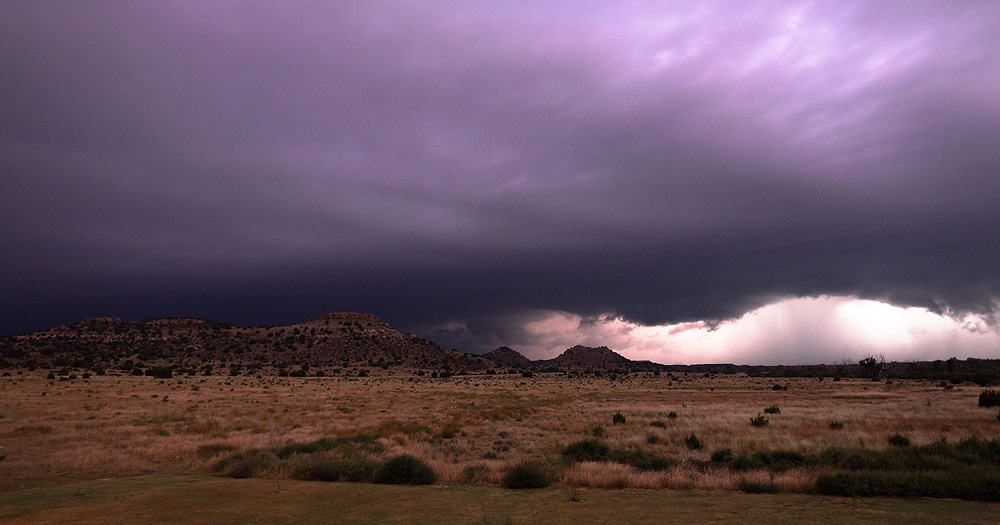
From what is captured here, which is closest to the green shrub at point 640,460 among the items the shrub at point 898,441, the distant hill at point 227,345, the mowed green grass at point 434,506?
the mowed green grass at point 434,506

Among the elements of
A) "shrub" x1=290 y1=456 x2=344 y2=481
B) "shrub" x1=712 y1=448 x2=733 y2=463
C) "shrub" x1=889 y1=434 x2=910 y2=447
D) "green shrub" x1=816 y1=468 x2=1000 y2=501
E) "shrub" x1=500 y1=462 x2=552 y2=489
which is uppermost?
"green shrub" x1=816 y1=468 x2=1000 y2=501

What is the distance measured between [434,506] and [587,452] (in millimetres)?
11397

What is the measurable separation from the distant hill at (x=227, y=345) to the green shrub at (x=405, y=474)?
97094 millimetres

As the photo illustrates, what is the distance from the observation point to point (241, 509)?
875 cm

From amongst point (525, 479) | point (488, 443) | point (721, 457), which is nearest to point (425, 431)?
point (488, 443)

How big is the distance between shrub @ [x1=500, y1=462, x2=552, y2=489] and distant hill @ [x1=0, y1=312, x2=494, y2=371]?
99.9 metres

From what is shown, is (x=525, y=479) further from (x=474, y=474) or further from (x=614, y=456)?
(x=614, y=456)

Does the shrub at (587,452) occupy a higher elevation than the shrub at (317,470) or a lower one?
lower

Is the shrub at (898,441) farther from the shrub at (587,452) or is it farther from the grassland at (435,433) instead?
the shrub at (587,452)

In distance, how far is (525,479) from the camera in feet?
38.2

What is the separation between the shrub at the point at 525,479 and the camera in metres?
11.6

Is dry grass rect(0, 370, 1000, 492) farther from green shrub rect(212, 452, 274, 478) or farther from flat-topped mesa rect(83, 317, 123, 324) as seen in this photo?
flat-topped mesa rect(83, 317, 123, 324)

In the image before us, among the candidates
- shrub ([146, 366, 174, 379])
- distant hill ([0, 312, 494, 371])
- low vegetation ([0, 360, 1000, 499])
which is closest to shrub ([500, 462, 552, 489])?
low vegetation ([0, 360, 1000, 499])

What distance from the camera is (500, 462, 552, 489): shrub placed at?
38.0ft
